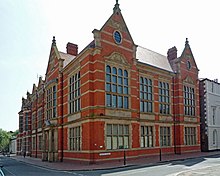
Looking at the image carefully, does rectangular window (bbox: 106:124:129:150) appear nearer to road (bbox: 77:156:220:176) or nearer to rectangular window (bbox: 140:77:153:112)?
rectangular window (bbox: 140:77:153:112)

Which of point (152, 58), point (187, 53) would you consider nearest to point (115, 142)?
point (152, 58)

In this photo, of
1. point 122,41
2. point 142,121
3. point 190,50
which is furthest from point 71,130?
point 190,50

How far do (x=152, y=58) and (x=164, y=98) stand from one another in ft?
18.0

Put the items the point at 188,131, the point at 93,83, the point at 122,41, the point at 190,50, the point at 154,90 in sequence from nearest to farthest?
the point at 93,83, the point at 122,41, the point at 154,90, the point at 188,131, the point at 190,50

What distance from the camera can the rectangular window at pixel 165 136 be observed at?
31.7m

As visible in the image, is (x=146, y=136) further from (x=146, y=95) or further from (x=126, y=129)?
(x=146, y=95)

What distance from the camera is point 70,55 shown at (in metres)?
36.7

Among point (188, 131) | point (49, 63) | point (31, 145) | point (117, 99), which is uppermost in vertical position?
point (49, 63)

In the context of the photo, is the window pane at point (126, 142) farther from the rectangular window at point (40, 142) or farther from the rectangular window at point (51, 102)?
the rectangular window at point (40, 142)

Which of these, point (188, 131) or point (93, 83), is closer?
point (93, 83)

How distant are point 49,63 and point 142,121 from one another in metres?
15.4

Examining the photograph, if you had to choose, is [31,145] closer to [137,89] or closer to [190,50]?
[137,89]

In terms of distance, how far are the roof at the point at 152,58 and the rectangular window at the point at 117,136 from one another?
9.20 metres

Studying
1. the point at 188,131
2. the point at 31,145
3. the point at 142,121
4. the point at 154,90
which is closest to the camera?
the point at 142,121
